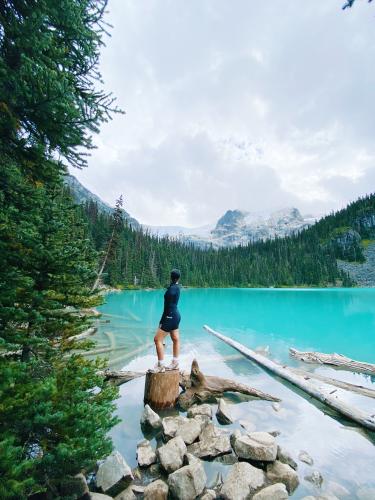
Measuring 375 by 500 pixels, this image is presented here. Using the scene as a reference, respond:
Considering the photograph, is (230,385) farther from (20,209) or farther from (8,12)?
(8,12)

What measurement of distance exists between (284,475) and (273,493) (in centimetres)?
76

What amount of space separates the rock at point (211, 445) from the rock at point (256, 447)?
283mm

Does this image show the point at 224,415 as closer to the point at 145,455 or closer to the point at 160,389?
the point at 160,389

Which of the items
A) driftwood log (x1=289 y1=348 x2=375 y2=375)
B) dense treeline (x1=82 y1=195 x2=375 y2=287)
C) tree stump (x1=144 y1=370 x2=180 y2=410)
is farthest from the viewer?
dense treeline (x1=82 y1=195 x2=375 y2=287)

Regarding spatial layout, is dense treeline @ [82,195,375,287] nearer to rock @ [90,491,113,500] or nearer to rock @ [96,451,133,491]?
rock @ [96,451,133,491]

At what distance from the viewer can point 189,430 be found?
7047mm

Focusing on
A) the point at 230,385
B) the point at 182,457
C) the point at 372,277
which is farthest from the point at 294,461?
the point at 372,277

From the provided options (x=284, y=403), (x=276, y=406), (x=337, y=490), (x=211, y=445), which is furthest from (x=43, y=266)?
(x=284, y=403)

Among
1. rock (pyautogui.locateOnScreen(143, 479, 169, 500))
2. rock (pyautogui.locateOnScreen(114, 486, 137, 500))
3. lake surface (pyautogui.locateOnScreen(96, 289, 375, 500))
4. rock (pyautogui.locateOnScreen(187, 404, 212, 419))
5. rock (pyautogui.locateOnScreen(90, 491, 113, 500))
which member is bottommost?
lake surface (pyautogui.locateOnScreen(96, 289, 375, 500))

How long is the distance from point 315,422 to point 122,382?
22.6 feet

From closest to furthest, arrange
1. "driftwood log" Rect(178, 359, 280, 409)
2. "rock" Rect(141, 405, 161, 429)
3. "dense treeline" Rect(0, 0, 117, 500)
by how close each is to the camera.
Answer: "dense treeline" Rect(0, 0, 117, 500) < "rock" Rect(141, 405, 161, 429) < "driftwood log" Rect(178, 359, 280, 409)

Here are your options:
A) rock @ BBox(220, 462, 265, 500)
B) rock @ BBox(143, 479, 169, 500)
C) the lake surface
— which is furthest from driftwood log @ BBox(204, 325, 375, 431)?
rock @ BBox(143, 479, 169, 500)

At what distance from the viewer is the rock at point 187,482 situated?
5.10 metres

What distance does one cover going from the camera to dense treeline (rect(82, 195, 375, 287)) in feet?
343
